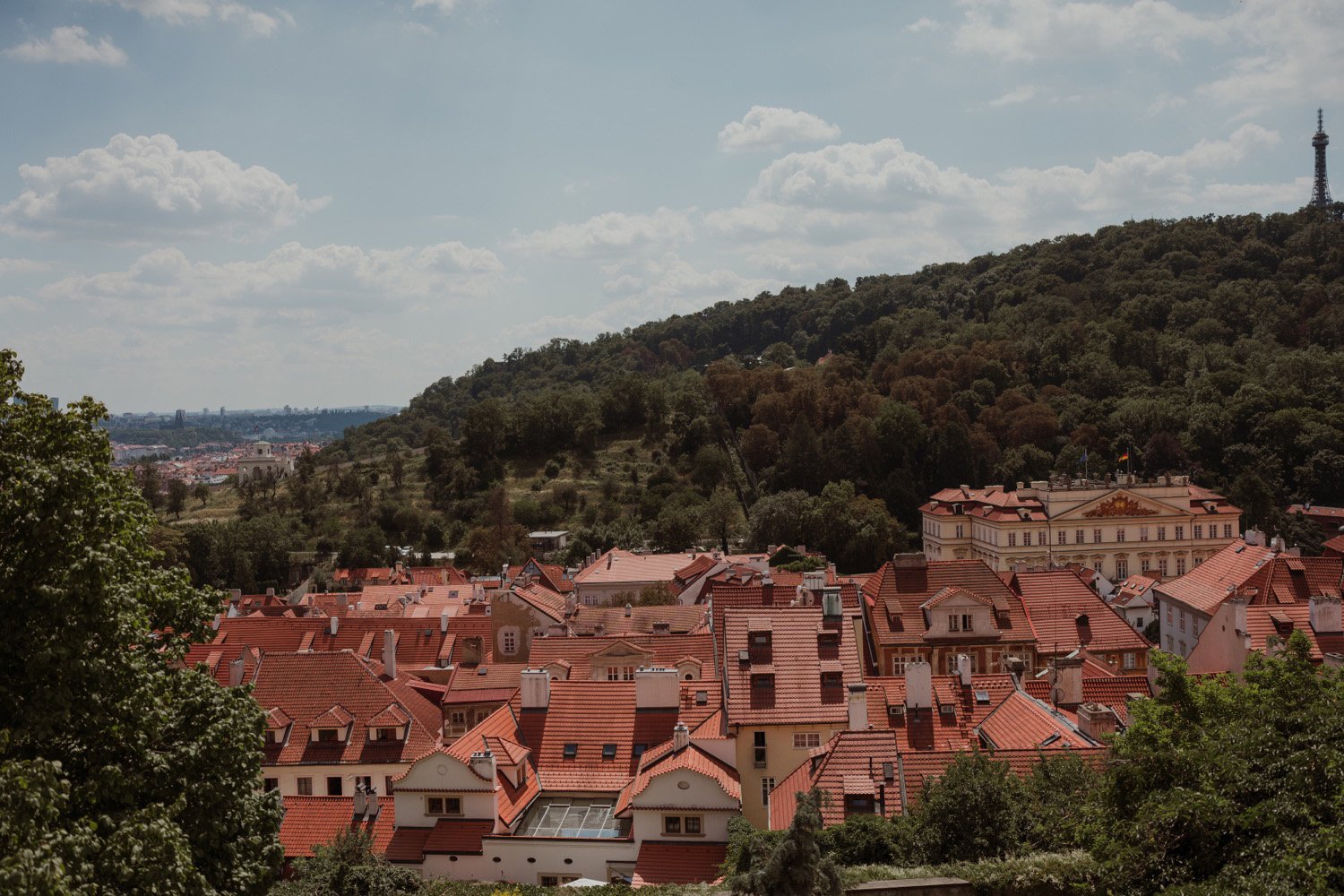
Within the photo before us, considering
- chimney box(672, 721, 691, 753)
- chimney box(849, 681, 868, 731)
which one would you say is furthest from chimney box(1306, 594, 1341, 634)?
chimney box(672, 721, 691, 753)

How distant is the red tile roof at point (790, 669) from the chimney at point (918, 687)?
1.15m

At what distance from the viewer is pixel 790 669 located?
83.4 feet

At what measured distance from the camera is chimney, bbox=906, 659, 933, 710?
2495 centimetres

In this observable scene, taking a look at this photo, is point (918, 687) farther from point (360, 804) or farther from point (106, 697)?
point (106, 697)

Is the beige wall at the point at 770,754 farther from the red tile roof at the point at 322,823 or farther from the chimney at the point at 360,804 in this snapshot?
the chimney at the point at 360,804

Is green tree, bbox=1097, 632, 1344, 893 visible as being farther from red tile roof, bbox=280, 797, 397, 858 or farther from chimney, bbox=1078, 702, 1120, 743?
red tile roof, bbox=280, 797, 397, 858

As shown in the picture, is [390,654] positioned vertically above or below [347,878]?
below

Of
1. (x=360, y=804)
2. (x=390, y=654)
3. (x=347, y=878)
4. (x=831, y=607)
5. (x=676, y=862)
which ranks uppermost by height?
(x=831, y=607)

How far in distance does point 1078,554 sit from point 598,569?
96.6 feet

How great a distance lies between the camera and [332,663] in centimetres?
3328

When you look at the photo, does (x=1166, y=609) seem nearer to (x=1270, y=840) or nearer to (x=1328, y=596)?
(x=1328, y=596)

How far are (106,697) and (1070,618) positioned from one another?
35.1 meters

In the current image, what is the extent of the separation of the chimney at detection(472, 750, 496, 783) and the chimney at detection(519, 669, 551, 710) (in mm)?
3864

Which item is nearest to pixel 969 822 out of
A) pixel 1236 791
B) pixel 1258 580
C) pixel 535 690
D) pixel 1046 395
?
pixel 1236 791
